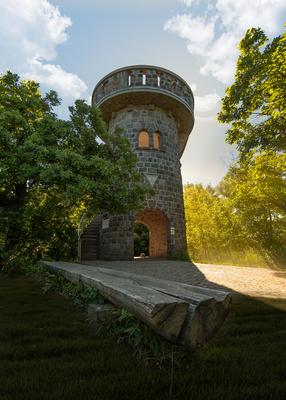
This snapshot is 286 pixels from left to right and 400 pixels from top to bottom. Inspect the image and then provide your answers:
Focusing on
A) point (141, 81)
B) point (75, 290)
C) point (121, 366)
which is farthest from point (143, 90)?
point (121, 366)

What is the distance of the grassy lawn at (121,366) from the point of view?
1.68m

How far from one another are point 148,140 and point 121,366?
13885 mm

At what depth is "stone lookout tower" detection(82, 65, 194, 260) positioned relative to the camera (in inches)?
546

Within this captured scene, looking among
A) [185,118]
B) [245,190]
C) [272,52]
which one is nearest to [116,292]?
[272,52]

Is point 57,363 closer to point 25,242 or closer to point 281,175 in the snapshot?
point 25,242

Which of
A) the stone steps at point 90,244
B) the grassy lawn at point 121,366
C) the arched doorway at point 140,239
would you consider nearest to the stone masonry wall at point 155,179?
the stone steps at point 90,244

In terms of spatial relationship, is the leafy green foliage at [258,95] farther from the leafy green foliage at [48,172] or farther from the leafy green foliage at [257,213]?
the leafy green foliage at [48,172]

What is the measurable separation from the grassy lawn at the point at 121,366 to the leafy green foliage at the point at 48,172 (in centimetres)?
520

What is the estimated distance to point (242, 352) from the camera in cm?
230

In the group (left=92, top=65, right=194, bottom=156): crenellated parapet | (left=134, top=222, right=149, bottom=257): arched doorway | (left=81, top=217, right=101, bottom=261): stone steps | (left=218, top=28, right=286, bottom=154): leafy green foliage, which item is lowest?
(left=81, top=217, right=101, bottom=261): stone steps

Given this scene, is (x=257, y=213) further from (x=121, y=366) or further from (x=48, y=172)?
(x=121, y=366)

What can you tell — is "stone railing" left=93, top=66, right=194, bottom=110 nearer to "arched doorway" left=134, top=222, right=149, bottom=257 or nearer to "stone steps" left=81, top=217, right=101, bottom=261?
"stone steps" left=81, top=217, right=101, bottom=261

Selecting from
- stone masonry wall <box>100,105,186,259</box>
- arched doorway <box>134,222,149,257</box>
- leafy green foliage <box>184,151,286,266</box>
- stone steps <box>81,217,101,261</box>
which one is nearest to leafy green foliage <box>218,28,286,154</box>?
leafy green foliage <box>184,151,286,266</box>

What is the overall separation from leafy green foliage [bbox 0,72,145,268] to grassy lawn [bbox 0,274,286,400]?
17.1 ft
